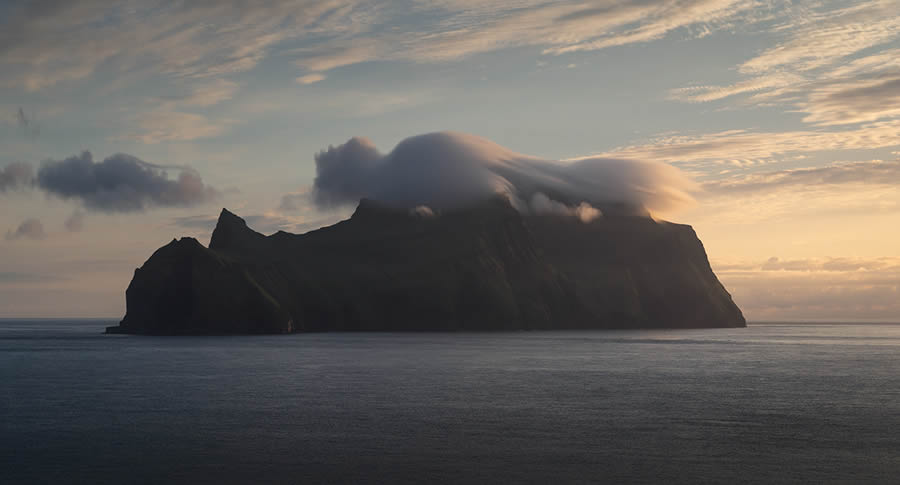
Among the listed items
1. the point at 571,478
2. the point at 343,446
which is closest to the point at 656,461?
the point at 571,478

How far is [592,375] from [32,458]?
74.9 meters

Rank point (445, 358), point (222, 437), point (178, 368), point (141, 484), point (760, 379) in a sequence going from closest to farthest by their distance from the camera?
1. point (141, 484)
2. point (222, 437)
3. point (760, 379)
4. point (178, 368)
5. point (445, 358)

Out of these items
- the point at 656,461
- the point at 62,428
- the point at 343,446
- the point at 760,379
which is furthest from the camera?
the point at 760,379

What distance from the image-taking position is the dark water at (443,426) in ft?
142

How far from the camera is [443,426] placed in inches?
2314

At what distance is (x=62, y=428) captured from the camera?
5800 cm

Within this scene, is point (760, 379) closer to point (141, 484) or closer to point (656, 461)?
point (656, 461)

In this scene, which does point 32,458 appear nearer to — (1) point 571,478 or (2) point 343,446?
(2) point 343,446

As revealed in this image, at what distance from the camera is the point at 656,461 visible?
4578cm

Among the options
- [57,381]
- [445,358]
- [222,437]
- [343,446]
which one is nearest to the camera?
[343,446]

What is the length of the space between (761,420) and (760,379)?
43434 millimetres

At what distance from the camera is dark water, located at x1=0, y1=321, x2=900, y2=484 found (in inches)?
1707

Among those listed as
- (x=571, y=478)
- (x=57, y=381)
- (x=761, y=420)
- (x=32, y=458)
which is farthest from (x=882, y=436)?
(x=57, y=381)

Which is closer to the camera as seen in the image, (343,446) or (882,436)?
(343,446)
